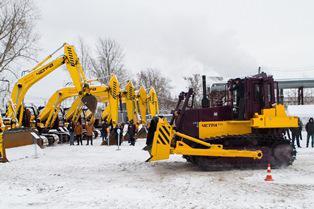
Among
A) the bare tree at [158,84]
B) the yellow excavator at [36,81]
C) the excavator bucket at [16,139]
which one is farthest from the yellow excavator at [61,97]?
the bare tree at [158,84]

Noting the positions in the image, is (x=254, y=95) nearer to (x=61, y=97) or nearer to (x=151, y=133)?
(x=151, y=133)

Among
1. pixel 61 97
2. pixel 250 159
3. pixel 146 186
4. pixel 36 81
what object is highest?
pixel 36 81

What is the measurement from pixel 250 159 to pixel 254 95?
1.94 metres

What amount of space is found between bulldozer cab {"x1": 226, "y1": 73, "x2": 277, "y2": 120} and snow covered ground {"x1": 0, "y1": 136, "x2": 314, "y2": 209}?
1.83m

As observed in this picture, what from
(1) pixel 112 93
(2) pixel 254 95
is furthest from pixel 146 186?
(1) pixel 112 93

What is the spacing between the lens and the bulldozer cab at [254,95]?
476 inches

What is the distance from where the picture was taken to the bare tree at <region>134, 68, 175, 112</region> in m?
70.2

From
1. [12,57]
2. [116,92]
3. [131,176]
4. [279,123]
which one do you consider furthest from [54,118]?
[279,123]

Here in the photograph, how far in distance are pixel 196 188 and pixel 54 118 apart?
1779 centimetres

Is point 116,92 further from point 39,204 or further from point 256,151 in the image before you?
point 39,204

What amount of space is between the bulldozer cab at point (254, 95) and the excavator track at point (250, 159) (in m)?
0.74

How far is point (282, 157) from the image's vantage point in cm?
1203

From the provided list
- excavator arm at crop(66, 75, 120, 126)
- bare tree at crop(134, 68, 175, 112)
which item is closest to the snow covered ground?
excavator arm at crop(66, 75, 120, 126)

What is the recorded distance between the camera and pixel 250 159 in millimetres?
11914
